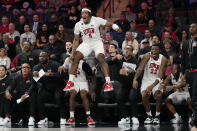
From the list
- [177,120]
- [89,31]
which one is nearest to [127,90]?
[177,120]

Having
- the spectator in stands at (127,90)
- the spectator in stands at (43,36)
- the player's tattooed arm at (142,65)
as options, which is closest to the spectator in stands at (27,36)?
the spectator in stands at (43,36)

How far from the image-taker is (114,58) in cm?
1134

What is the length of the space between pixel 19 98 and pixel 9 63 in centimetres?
189

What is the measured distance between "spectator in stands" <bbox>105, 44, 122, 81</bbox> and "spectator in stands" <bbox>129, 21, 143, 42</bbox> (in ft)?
8.17

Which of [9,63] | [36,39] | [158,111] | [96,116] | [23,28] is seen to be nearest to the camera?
[158,111]

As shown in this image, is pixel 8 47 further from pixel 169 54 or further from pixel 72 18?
pixel 169 54

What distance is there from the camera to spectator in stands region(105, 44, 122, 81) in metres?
11.4

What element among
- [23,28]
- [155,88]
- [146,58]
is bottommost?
[155,88]

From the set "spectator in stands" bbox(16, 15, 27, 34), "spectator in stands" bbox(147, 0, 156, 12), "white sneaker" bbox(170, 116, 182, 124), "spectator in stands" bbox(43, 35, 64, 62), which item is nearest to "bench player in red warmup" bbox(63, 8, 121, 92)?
"white sneaker" bbox(170, 116, 182, 124)

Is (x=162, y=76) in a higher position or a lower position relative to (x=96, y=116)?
higher

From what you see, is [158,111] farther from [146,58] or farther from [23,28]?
[23,28]

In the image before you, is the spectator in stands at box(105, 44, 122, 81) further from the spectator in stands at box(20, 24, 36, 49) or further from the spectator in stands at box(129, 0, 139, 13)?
the spectator in stands at box(129, 0, 139, 13)

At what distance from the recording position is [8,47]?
14734 mm

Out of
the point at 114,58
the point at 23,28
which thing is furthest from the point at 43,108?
the point at 23,28
